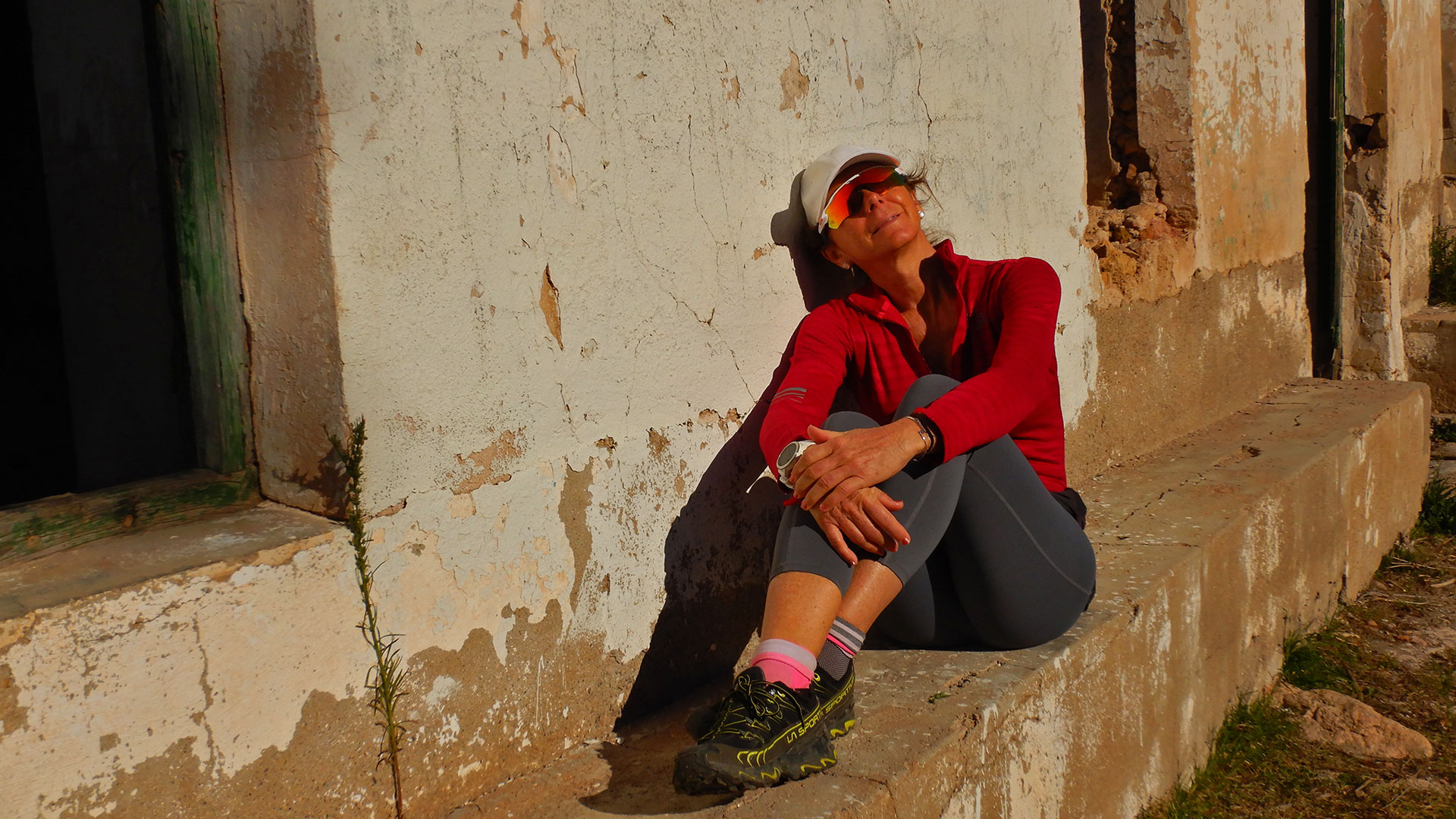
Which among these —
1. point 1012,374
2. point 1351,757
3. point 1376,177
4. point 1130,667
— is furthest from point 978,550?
point 1376,177

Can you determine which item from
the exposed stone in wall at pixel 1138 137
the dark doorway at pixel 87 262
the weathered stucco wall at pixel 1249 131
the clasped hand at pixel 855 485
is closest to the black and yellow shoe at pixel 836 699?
the clasped hand at pixel 855 485

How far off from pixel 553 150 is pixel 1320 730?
8.58ft

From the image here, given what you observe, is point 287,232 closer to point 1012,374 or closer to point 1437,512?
point 1012,374

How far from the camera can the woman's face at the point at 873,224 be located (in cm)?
248

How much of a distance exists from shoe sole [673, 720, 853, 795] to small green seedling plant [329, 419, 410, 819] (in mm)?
436

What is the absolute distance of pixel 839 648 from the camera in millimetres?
1983

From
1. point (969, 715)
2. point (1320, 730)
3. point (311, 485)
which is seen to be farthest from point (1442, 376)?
point (311, 485)

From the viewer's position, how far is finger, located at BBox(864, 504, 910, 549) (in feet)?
6.57

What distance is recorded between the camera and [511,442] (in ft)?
6.21

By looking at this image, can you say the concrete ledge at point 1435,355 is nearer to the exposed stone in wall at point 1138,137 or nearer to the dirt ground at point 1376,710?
the dirt ground at point 1376,710

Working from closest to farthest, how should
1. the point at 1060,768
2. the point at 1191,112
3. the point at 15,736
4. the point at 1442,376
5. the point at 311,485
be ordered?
1. the point at 15,736
2. the point at 311,485
3. the point at 1060,768
4. the point at 1191,112
5. the point at 1442,376

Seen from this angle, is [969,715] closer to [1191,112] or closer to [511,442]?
[511,442]

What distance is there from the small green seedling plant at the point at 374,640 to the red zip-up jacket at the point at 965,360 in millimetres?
803

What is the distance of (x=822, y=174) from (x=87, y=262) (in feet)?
6.76
